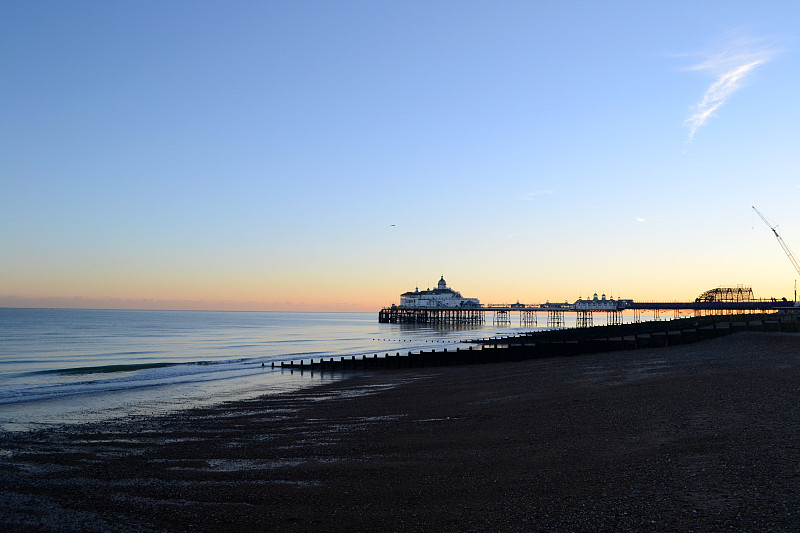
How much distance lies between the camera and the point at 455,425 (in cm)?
1444

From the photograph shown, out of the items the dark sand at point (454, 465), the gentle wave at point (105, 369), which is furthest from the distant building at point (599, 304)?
the dark sand at point (454, 465)

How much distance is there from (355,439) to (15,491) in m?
6.94

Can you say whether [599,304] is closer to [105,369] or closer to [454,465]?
[105,369]

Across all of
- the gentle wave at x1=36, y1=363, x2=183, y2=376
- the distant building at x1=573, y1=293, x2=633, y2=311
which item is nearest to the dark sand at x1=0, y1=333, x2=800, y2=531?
the gentle wave at x1=36, y1=363, x2=183, y2=376

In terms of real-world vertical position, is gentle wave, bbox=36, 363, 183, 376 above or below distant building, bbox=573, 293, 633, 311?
below

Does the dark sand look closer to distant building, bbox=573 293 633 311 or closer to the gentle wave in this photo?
the gentle wave

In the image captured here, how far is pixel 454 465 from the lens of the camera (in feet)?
34.4

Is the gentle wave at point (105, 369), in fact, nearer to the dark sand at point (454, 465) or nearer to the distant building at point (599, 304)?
the dark sand at point (454, 465)

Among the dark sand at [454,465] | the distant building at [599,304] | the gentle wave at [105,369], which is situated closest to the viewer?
Answer: the dark sand at [454,465]

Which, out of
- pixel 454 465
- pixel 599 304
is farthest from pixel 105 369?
pixel 599 304

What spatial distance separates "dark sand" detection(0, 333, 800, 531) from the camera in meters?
7.71

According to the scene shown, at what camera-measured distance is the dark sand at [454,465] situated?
25.3 ft

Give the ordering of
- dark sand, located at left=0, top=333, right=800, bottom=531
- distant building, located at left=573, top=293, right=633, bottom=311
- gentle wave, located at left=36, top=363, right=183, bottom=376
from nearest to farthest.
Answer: dark sand, located at left=0, top=333, right=800, bottom=531
gentle wave, located at left=36, top=363, right=183, bottom=376
distant building, located at left=573, top=293, right=633, bottom=311

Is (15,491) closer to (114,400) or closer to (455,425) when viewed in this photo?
(455,425)
